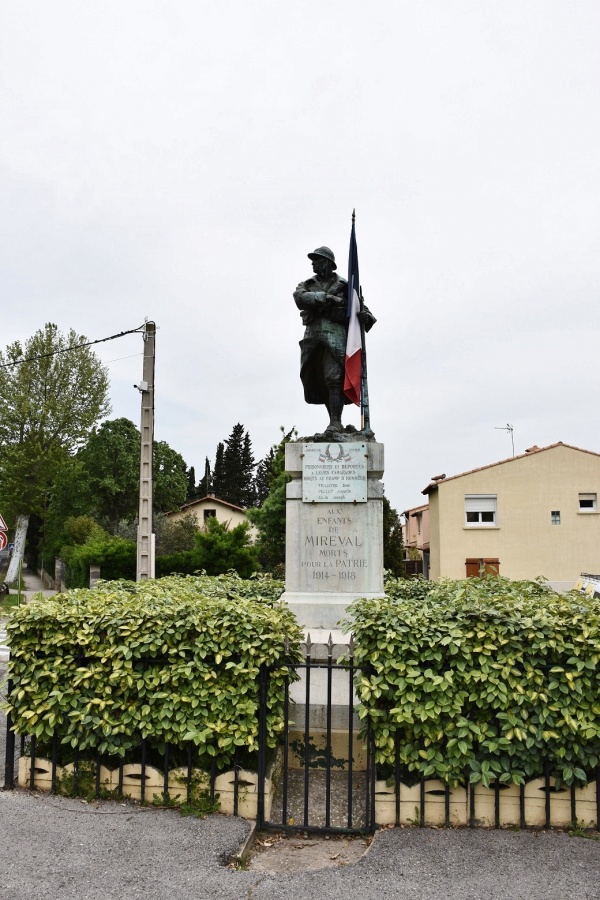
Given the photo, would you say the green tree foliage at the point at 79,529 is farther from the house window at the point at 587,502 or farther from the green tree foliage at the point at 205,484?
the green tree foliage at the point at 205,484

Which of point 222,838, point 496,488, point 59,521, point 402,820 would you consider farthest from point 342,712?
point 59,521

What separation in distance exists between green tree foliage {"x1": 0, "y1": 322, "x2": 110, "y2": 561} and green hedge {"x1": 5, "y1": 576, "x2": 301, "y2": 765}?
35118 mm

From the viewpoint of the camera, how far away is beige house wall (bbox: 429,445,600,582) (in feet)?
93.6

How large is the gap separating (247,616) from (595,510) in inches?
1079

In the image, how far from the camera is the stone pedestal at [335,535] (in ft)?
22.6

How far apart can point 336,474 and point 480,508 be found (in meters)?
23.8

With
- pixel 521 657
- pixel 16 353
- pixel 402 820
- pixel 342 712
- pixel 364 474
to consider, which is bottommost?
pixel 402 820

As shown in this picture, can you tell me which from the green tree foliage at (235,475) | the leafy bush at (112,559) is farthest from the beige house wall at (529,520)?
the green tree foliage at (235,475)

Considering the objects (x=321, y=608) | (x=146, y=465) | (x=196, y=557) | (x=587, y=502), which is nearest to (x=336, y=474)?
(x=321, y=608)

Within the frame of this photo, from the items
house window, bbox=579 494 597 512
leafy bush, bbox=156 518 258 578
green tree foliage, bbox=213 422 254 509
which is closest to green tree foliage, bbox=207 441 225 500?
green tree foliage, bbox=213 422 254 509

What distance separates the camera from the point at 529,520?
2886cm

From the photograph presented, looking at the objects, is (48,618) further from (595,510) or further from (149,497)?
(595,510)

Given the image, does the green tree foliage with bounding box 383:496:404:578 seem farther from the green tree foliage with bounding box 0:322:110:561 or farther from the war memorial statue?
the green tree foliage with bounding box 0:322:110:561

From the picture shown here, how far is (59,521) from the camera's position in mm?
39031
